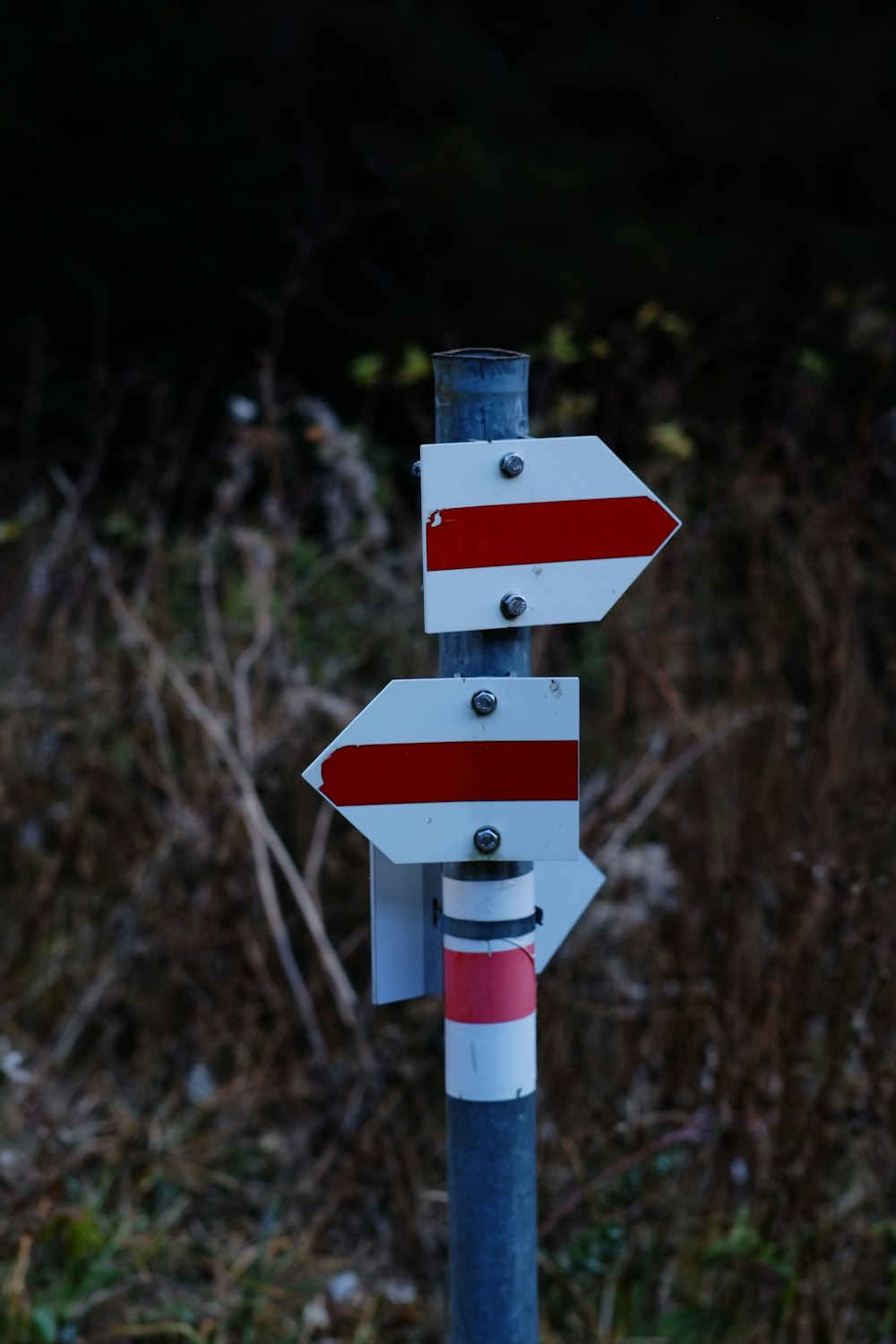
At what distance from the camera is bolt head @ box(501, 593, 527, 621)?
1.69 metres

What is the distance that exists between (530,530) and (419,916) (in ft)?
1.66

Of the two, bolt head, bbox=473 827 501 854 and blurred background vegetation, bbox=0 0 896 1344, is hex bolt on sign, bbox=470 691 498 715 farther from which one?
blurred background vegetation, bbox=0 0 896 1344

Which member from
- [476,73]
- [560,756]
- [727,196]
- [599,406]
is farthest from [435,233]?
[560,756]

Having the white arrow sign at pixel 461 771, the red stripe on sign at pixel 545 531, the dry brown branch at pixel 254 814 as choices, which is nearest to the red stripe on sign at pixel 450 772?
the white arrow sign at pixel 461 771

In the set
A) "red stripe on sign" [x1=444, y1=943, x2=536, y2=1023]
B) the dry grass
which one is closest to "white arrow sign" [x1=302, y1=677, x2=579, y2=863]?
"red stripe on sign" [x1=444, y1=943, x2=536, y2=1023]

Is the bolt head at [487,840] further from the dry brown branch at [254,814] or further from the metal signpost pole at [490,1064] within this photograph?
the dry brown branch at [254,814]

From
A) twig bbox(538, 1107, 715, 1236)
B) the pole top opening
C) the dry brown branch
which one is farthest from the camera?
the dry brown branch

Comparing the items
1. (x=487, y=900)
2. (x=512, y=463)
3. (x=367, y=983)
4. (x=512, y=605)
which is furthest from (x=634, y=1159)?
(x=512, y=463)

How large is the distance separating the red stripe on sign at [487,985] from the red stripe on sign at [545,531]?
0.47 metres

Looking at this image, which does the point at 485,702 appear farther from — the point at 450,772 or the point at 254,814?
the point at 254,814

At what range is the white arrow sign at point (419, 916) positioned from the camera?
5.97 ft

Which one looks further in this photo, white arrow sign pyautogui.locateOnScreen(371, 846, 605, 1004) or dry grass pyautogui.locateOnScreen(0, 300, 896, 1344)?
dry grass pyautogui.locateOnScreen(0, 300, 896, 1344)

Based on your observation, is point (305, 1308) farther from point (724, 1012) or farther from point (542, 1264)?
point (724, 1012)

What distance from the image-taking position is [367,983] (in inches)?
148
